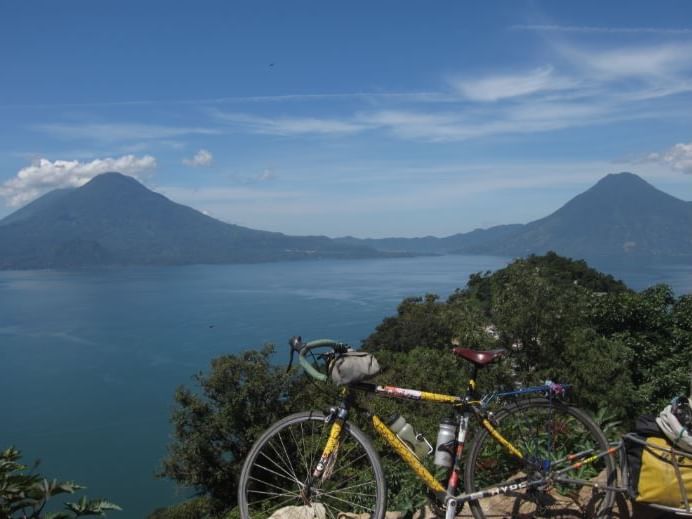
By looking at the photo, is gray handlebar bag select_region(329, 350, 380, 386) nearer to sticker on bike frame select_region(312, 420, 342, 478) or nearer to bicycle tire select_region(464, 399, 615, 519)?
sticker on bike frame select_region(312, 420, 342, 478)

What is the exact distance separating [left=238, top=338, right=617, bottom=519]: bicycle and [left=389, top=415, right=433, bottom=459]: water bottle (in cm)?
4

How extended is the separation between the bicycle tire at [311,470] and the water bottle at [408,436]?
17 centimetres

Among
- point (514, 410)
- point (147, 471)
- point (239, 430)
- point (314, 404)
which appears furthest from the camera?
point (147, 471)

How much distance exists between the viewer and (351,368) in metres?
2.82

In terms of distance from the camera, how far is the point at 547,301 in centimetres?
1570

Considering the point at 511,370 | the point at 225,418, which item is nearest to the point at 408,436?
the point at 511,370

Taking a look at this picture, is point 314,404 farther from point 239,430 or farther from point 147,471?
point 147,471

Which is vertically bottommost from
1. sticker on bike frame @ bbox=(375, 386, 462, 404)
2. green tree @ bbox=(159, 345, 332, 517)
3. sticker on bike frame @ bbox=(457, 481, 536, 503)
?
green tree @ bbox=(159, 345, 332, 517)

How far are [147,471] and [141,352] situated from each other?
32.9 metres

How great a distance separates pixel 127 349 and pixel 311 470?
2689 inches

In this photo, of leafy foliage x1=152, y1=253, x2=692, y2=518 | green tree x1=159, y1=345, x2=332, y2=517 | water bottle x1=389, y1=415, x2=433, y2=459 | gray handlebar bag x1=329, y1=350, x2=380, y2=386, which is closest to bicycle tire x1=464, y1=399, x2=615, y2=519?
water bottle x1=389, y1=415, x2=433, y2=459

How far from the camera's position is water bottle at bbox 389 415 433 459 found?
2938mm

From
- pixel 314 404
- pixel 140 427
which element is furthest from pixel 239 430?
→ pixel 140 427

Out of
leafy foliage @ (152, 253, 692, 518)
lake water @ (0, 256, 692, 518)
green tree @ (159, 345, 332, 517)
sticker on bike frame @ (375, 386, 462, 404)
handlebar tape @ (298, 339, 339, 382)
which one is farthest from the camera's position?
lake water @ (0, 256, 692, 518)
